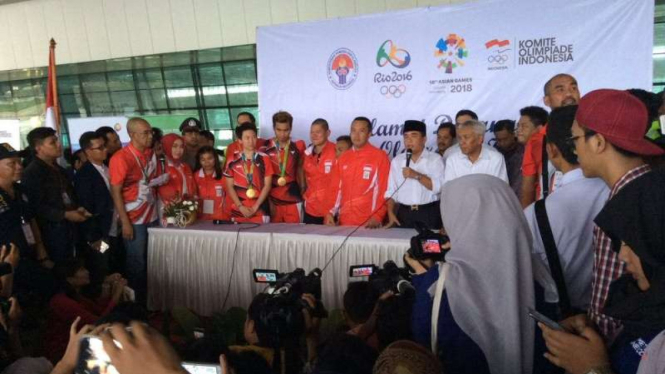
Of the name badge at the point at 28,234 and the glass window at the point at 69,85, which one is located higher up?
the glass window at the point at 69,85

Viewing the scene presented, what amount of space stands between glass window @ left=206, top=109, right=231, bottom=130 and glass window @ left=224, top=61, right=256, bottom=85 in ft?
1.68

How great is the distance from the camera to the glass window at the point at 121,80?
7867mm

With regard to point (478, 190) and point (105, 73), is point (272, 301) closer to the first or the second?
point (478, 190)

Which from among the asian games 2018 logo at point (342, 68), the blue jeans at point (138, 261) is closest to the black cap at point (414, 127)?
the asian games 2018 logo at point (342, 68)

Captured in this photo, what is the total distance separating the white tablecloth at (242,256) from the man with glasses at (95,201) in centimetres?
41

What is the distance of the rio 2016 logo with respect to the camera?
436 cm

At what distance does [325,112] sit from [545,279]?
364 centimetres

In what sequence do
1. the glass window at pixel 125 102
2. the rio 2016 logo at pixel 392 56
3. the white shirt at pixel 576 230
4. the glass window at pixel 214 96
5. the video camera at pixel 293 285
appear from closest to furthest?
the white shirt at pixel 576 230, the video camera at pixel 293 285, the rio 2016 logo at pixel 392 56, the glass window at pixel 214 96, the glass window at pixel 125 102

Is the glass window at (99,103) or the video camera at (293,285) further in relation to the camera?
the glass window at (99,103)

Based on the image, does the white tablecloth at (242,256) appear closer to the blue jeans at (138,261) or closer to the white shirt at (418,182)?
the blue jeans at (138,261)

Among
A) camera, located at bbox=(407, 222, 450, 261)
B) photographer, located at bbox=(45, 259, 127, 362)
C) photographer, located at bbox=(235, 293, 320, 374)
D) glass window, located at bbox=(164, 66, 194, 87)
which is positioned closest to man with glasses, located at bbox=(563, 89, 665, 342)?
camera, located at bbox=(407, 222, 450, 261)

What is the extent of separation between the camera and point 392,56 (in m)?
4.41

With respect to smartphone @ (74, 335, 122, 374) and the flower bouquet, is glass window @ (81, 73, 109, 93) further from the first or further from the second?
smartphone @ (74, 335, 122, 374)

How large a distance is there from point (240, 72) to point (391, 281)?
5.89 m
